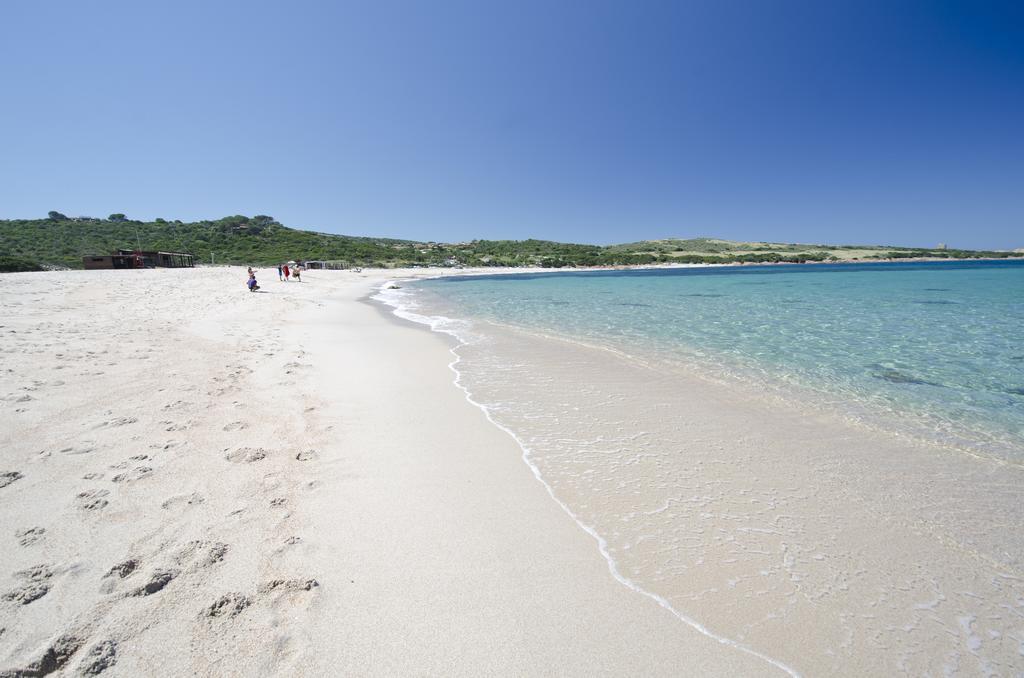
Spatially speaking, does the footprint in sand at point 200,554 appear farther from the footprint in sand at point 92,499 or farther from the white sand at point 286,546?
the footprint in sand at point 92,499

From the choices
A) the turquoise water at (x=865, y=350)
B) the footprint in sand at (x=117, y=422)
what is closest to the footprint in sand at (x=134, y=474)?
the footprint in sand at (x=117, y=422)

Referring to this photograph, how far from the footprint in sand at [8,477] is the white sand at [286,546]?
0.01 m

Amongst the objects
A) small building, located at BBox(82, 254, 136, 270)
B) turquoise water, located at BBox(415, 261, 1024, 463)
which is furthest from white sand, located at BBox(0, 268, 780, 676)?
small building, located at BBox(82, 254, 136, 270)

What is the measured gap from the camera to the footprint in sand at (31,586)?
213cm

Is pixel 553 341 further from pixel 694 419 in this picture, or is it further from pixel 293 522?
pixel 293 522

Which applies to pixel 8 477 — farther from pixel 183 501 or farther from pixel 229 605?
pixel 229 605

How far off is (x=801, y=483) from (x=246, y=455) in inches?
216

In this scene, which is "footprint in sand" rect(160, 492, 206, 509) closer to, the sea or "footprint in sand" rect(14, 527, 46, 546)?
"footprint in sand" rect(14, 527, 46, 546)

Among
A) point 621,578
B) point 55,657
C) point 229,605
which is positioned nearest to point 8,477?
point 55,657

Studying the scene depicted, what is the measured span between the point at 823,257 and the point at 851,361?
389 feet

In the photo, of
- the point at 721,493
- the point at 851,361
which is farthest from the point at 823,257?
the point at 721,493

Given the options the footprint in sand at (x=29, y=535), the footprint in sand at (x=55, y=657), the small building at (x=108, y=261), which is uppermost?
the small building at (x=108, y=261)

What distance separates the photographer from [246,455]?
3879mm

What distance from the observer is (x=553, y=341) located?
35.3 feet
